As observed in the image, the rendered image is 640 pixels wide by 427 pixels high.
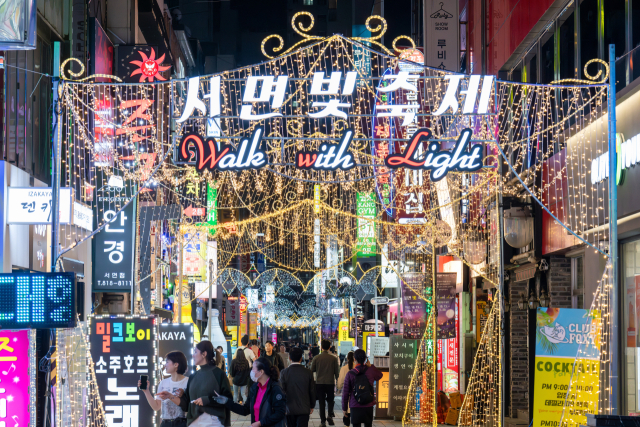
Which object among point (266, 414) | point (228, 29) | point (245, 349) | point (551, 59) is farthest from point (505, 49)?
point (228, 29)

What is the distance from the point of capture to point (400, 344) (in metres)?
17.9

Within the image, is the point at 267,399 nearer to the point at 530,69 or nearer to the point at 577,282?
the point at 577,282

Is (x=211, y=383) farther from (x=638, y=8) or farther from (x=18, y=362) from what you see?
(x=638, y=8)

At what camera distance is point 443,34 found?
21703mm

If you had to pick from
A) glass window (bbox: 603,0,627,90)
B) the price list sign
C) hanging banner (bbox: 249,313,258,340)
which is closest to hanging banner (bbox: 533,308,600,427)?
glass window (bbox: 603,0,627,90)

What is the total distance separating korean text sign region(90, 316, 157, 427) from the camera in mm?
10398

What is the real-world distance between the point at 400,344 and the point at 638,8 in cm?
989

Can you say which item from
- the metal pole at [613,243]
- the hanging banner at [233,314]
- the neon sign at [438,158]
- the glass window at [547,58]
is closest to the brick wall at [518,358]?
the glass window at [547,58]

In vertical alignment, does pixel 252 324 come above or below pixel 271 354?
below

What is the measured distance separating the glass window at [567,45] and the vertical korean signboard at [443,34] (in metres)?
7.44

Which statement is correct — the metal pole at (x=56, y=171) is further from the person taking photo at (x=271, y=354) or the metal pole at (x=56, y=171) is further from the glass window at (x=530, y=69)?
the glass window at (x=530, y=69)

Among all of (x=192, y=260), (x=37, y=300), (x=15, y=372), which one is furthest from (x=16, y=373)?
(x=192, y=260)

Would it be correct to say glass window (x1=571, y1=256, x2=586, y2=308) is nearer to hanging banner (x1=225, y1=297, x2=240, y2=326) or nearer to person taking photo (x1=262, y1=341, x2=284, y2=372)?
person taking photo (x1=262, y1=341, x2=284, y2=372)

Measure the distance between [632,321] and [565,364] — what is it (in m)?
1.83
